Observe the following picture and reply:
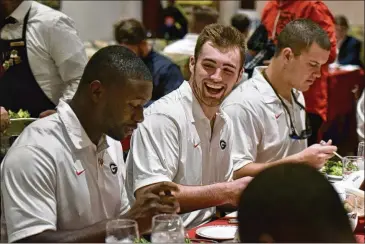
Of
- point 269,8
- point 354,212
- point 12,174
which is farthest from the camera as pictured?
Result: point 269,8

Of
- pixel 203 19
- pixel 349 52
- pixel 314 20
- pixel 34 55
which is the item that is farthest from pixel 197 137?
pixel 349 52

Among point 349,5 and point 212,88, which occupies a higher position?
point 212,88

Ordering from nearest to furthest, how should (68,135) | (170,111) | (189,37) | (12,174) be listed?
(12,174), (68,135), (170,111), (189,37)

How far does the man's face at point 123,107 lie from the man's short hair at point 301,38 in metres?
1.51

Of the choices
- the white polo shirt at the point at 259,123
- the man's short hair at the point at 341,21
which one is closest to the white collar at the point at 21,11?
the white polo shirt at the point at 259,123

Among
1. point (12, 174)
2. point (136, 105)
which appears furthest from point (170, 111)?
point (12, 174)

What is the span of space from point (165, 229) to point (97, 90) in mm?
524

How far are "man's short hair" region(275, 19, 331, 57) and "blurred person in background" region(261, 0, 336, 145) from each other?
4.41 feet

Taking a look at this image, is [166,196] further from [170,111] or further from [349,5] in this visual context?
[349,5]

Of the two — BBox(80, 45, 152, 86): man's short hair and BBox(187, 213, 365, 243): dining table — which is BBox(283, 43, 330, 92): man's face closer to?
BBox(187, 213, 365, 243): dining table

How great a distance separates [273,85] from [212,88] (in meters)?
0.83

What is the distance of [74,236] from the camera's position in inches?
84.0

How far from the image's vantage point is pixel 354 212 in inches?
103

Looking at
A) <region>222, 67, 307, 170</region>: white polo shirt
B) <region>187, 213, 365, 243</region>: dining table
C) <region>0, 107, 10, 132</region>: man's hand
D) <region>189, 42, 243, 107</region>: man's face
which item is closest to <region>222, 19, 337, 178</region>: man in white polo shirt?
<region>222, 67, 307, 170</region>: white polo shirt
